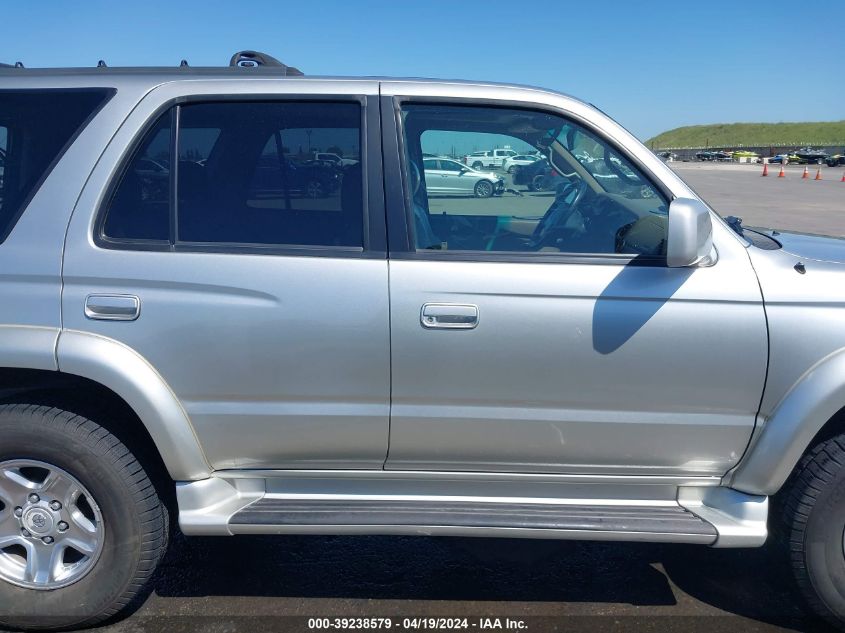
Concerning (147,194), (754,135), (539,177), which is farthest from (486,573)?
(754,135)

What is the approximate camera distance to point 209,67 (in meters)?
2.88

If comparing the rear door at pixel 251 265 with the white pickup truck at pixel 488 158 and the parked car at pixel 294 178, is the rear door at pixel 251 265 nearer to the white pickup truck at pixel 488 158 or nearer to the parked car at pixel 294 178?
the parked car at pixel 294 178

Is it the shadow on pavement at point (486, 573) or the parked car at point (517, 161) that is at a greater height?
the parked car at point (517, 161)

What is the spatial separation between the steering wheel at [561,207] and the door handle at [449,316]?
0.51 metres

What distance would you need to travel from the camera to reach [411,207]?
2.69 meters

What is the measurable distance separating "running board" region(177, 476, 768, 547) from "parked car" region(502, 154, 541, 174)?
4.24 feet

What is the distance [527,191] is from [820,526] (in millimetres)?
1659

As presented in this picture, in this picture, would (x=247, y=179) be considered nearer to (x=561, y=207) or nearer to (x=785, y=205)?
(x=561, y=207)

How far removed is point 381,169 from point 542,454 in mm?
1202

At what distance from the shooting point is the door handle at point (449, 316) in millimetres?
2545

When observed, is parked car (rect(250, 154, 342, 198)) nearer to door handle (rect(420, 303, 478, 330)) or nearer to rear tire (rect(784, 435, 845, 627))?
door handle (rect(420, 303, 478, 330))

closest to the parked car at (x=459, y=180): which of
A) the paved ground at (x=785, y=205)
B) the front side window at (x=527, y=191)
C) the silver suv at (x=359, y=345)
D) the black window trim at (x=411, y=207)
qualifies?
the front side window at (x=527, y=191)

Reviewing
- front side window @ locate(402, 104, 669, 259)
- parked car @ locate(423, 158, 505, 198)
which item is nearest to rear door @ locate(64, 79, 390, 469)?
front side window @ locate(402, 104, 669, 259)

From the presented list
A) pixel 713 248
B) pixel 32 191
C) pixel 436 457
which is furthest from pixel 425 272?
pixel 32 191
